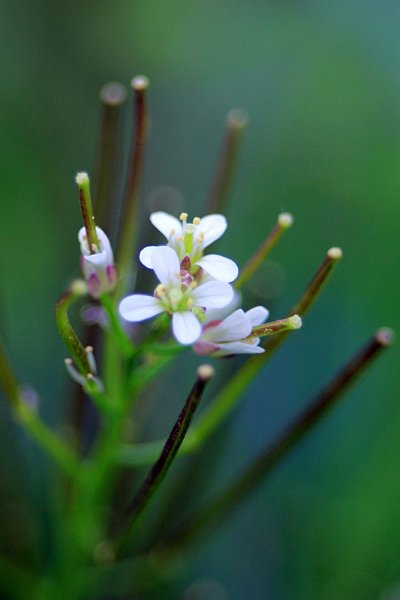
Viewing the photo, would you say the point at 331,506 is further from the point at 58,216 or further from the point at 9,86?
the point at 9,86

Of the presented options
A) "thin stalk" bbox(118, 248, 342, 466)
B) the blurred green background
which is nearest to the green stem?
"thin stalk" bbox(118, 248, 342, 466)

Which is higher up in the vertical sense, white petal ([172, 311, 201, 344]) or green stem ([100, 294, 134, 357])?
white petal ([172, 311, 201, 344])

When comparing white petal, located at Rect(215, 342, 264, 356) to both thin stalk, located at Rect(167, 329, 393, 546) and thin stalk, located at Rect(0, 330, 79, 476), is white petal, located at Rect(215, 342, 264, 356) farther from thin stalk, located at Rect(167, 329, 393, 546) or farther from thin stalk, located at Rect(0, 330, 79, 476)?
thin stalk, located at Rect(0, 330, 79, 476)

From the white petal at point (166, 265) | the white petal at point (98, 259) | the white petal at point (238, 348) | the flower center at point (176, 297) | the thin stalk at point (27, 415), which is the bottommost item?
the thin stalk at point (27, 415)

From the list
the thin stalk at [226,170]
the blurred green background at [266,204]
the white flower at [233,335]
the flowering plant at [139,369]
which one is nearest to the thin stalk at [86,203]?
the flowering plant at [139,369]

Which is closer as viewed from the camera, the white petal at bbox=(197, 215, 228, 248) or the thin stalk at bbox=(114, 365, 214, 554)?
the thin stalk at bbox=(114, 365, 214, 554)

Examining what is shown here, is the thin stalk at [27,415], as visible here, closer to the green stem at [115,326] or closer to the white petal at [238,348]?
the green stem at [115,326]
